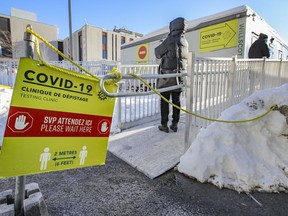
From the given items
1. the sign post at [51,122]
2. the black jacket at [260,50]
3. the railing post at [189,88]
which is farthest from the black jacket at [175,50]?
the black jacket at [260,50]

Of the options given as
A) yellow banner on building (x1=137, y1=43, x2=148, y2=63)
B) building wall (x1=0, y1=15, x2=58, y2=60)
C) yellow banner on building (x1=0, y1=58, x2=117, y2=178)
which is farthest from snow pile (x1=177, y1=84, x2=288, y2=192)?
building wall (x1=0, y1=15, x2=58, y2=60)

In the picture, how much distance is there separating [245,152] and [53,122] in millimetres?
2306

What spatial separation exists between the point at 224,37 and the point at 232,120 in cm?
680

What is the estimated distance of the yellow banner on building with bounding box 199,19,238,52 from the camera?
8.44 metres

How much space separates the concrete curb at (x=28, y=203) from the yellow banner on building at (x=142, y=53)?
12.7 meters

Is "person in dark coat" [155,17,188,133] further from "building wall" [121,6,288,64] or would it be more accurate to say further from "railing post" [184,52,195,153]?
"building wall" [121,6,288,64]

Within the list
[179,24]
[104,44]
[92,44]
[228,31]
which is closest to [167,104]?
[179,24]

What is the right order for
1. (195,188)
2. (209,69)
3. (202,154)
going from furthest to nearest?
(209,69), (202,154), (195,188)

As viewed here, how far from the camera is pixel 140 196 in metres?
2.37

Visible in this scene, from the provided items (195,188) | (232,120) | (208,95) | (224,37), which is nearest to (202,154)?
(195,188)

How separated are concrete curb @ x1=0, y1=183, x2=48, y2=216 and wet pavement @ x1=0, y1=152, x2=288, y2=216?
1.66 ft

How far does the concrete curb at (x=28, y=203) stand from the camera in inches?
57.9

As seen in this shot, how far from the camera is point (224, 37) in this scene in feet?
28.5

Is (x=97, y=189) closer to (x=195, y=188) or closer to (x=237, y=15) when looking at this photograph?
(x=195, y=188)
